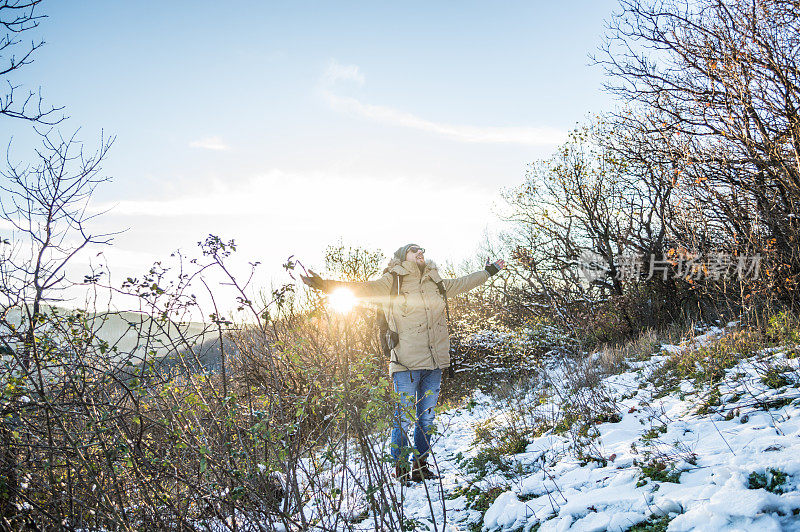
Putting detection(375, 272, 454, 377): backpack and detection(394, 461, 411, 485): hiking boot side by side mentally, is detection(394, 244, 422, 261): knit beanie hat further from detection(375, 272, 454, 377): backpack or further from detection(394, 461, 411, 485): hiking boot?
detection(394, 461, 411, 485): hiking boot

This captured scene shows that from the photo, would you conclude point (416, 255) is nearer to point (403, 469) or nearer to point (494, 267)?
point (494, 267)

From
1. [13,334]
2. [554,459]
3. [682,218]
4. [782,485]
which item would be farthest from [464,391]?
[13,334]

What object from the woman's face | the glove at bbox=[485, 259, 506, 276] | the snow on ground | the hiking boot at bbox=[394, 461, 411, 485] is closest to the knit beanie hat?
the woman's face

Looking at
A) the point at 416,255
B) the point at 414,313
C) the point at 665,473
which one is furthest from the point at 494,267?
the point at 665,473

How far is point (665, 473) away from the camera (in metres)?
2.44

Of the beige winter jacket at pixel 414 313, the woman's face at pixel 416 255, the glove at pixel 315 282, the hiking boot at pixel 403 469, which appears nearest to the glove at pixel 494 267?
the beige winter jacket at pixel 414 313

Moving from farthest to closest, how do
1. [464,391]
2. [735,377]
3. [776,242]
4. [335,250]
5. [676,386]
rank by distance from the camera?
[335,250] → [464,391] → [776,242] → [676,386] → [735,377]

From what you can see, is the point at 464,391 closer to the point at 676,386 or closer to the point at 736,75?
the point at 676,386

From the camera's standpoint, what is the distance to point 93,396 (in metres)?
2.32

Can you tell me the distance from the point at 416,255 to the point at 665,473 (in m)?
2.41

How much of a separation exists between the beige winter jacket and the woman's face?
47mm

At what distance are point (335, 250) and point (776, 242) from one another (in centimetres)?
995

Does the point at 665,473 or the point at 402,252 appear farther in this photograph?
the point at 402,252

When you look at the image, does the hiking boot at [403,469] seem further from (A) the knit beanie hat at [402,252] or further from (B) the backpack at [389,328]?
(A) the knit beanie hat at [402,252]
